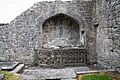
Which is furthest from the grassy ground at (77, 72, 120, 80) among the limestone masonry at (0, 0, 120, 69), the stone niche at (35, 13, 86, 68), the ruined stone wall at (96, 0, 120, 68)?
the stone niche at (35, 13, 86, 68)

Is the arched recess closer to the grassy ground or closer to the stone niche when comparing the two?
the stone niche

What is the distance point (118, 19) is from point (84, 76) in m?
2.19

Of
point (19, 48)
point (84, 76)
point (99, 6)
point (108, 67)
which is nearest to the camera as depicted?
point (84, 76)

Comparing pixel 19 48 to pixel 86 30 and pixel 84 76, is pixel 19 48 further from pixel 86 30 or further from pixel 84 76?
pixel 84 76

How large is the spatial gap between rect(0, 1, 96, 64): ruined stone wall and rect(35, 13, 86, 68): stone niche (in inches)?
11.8

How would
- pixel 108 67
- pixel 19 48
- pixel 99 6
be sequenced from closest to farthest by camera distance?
pixel 108 67 < pixel 99 6 < pixel 19 48

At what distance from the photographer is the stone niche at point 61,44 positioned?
9922mm

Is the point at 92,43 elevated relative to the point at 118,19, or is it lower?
lower

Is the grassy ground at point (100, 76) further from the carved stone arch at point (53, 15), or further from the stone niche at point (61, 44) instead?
the carved stone arch at point (53, 15)

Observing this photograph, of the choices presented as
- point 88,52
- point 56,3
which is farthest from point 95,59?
point 56,3

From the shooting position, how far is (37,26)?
10312 mm

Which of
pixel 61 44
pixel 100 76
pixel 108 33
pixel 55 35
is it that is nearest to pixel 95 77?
pixel 100 76

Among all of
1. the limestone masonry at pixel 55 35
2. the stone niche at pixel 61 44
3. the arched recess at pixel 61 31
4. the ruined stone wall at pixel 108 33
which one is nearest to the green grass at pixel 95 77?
the ruined stone wall at pixel 108 33

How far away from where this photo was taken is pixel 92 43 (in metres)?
10.4
